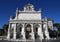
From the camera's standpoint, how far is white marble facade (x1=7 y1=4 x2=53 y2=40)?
4609 cm

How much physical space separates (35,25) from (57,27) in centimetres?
2395

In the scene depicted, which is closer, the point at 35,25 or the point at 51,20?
the point at 35,25

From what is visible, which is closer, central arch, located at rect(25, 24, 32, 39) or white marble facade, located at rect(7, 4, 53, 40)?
white marble facade, located at rect(7, 4, 53, 40)

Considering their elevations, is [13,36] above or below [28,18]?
below

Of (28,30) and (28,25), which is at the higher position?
(28,25)

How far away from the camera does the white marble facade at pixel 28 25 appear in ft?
151

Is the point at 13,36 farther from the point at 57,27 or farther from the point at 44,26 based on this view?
the point at 57,27

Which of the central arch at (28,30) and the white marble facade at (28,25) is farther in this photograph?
the central arch at (28,30)

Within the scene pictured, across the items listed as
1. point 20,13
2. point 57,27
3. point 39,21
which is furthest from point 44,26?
point 57,27

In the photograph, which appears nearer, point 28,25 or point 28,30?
point 28,25

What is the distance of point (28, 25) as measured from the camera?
160 feet

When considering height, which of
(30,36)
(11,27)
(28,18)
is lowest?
(30,36)

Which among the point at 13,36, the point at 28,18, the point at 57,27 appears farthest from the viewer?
the point at 57,27

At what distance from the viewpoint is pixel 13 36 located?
45406mm
